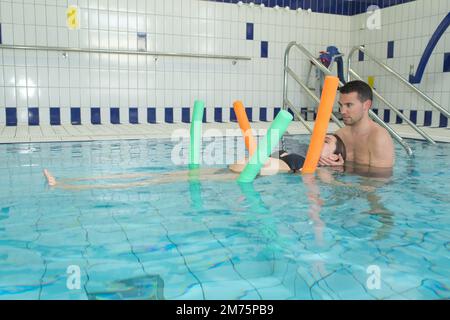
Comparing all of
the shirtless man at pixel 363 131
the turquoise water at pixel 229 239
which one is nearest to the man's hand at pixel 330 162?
the shirtless man at pixel 363 131

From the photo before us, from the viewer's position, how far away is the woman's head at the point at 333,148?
3.84 m

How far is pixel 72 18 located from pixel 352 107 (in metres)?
5.49

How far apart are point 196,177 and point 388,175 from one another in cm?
151

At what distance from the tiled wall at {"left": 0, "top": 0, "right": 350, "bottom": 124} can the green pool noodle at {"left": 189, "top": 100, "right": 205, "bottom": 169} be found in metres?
4.34

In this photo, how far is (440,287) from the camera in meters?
1.56

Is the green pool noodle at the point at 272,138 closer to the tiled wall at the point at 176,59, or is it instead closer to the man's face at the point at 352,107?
the man's face at the point at 352,107

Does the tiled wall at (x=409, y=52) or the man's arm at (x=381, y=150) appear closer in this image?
the man's arm at (x=381, y=150)

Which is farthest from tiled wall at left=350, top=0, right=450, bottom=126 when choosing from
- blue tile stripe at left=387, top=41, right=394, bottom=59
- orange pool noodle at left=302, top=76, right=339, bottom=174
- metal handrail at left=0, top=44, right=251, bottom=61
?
orange pool noodle at left=302, top=76, right=339, bottom=174

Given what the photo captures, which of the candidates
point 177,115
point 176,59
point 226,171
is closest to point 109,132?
point 177,115

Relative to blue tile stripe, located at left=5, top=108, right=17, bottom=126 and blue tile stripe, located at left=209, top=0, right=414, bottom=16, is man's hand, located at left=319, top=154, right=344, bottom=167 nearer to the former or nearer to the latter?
blue tile stripe, located at left=5, top=108, right=17, bottom=126

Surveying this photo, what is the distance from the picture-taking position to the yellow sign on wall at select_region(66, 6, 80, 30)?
24.6ft

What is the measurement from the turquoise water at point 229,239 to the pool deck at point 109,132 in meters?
2.25

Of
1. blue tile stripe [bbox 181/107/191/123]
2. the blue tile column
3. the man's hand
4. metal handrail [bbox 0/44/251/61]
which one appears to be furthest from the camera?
blue tile stripe [bbox 181/107/191/123]
